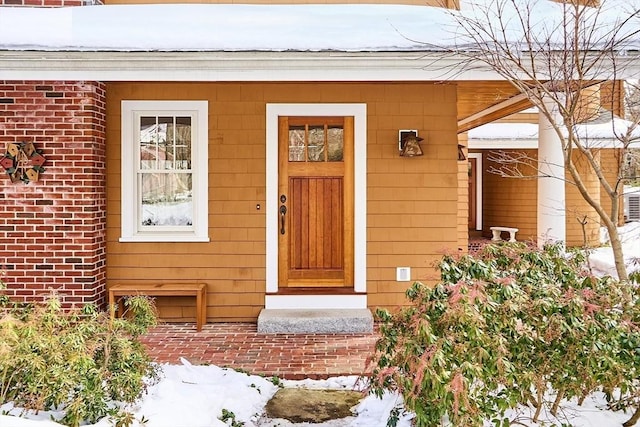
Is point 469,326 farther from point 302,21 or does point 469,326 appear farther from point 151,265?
point 151,265

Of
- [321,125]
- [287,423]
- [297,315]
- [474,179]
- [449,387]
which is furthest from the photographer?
[474,179]

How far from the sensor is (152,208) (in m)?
6.21

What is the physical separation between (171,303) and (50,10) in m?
3.33

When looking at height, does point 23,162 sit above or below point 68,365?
above

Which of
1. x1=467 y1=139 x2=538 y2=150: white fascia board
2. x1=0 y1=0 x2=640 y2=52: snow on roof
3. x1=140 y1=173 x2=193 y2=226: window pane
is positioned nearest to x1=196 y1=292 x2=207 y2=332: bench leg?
x1=140 y1=173 x2=193 y2=226: window pane

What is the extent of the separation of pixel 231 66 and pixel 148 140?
6.83 ft

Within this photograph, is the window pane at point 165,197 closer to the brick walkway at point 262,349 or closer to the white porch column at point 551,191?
the brick walkway at point 262,349

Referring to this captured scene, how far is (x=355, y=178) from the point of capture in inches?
242

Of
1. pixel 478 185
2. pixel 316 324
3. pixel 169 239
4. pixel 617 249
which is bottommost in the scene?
pixel 316 324

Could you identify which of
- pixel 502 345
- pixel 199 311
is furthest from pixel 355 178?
pixel 502 345

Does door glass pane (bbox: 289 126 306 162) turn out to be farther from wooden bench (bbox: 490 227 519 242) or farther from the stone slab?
wooden bench (bbox: 490 227 519 242)

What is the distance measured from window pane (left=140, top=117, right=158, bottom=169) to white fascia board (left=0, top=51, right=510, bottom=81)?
1522mm

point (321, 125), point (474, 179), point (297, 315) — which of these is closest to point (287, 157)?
point (321, 125)

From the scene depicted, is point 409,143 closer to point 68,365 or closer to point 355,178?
point 355,178
